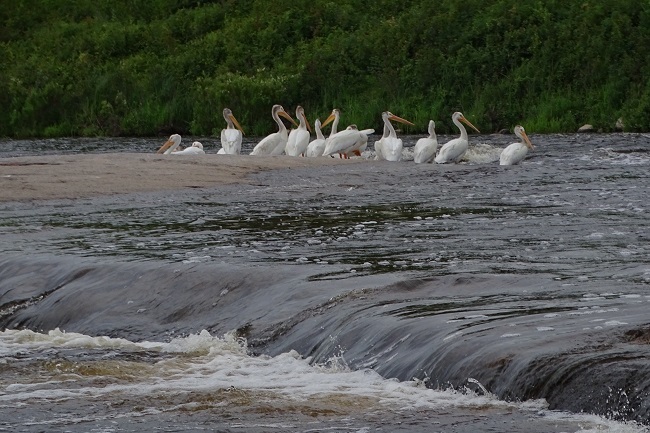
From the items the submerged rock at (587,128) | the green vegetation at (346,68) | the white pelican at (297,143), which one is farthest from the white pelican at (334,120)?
the submerged rock at (587,128)

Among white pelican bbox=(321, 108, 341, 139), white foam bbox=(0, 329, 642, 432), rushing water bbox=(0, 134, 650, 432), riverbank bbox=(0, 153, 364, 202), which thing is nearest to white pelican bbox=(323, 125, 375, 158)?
white pelican bbox=(321, 108, 341, 139)

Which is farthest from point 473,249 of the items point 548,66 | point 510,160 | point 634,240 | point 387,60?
point 387,60

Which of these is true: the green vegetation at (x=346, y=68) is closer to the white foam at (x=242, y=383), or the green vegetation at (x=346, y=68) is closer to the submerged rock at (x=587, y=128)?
the submerged rock at (x=587, y=128)

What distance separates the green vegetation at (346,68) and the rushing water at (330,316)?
20.5m

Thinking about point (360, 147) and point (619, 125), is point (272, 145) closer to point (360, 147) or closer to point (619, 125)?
point (360, 147)

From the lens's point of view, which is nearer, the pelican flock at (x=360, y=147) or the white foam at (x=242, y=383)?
the white foam at (x=242, y=383)

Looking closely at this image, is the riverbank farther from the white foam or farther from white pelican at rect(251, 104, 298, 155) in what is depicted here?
the white foam

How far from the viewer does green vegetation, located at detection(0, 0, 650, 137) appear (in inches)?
1414

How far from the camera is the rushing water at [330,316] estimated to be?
20.8 ft

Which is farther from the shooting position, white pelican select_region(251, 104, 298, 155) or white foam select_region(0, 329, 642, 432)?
white pelican select_region(251, 104, 298, 155)

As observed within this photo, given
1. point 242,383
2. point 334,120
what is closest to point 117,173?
point 242,383

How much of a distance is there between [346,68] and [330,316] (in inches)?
1306

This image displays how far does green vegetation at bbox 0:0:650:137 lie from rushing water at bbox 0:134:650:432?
2054 centimetres

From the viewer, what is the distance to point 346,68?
40969 millimetres
